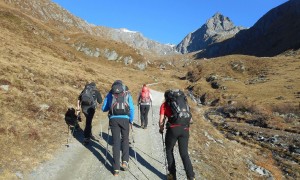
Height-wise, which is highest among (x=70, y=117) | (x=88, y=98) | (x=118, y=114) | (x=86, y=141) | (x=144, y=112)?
(x=88, y=98)

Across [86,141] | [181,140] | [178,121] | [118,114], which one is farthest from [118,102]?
[86,141]

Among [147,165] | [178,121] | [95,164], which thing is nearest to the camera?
[178,121]

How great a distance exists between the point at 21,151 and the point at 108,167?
12.6 feet

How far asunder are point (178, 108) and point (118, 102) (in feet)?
7.80

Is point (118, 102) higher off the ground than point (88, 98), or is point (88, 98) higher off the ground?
point (88, 98)

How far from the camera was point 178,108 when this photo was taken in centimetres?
1087

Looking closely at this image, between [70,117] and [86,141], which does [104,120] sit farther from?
[86,141]

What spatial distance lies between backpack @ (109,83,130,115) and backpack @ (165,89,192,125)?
1.78m

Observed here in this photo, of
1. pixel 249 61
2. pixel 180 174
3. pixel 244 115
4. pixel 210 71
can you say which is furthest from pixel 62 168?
pixel 249 61

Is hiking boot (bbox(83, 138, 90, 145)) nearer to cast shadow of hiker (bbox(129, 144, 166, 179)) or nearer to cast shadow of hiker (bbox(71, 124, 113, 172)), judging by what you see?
cast shadow of hiker (bbox(71, 124, 113, 172))

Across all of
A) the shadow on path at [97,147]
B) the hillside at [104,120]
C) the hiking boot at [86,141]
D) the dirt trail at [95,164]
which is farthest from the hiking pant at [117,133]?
the hiking boot at [86,141]

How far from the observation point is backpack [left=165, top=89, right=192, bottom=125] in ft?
35.4

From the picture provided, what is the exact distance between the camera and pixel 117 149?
11867 millimetres

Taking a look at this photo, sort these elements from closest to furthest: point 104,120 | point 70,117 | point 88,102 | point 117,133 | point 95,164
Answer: point 117,133 < point 95,164 < point 88,102 < point 70,117 < point 104,120
